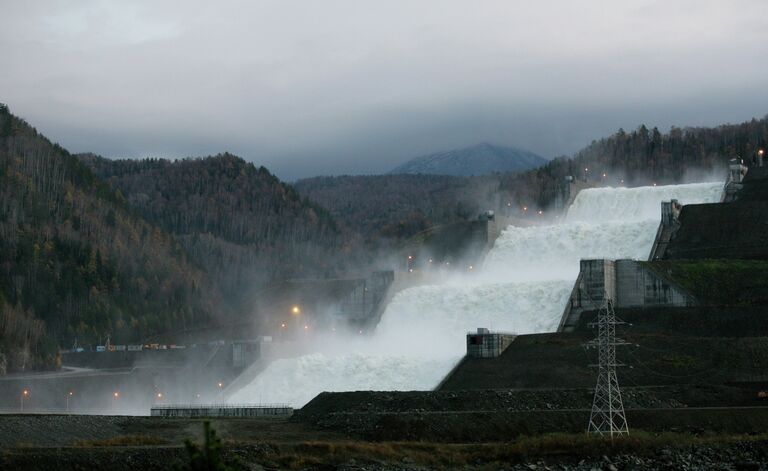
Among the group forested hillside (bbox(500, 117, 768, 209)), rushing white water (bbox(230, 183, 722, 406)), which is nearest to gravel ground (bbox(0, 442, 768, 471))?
rushing white water (bbox(230, 183, 722, 406))

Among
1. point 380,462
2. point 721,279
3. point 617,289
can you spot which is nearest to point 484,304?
point 617,289

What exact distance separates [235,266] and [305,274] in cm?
1432

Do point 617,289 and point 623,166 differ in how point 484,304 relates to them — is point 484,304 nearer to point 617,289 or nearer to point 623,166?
point 617,289

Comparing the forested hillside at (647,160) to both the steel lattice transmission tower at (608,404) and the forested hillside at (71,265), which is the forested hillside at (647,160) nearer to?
the forested hillside at (71,265)

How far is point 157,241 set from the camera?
561 feet

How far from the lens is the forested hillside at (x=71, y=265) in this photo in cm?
13212

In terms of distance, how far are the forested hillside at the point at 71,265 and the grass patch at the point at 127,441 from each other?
2232 inches

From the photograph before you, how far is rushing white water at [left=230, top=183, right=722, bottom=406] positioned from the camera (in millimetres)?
85188

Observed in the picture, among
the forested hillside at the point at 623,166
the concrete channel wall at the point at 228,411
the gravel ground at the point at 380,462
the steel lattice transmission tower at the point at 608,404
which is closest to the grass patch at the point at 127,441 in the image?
the gravel ground at the point at 380,462

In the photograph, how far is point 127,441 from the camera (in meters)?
57.2

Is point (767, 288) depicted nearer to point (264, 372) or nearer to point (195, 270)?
point (264, 372)

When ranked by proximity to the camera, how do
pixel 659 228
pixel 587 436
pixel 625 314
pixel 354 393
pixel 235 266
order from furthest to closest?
pixel 235 266
pixel 659 228
pixel 625 314
pixel 354 393
pixel 587 436

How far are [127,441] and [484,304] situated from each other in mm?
43416

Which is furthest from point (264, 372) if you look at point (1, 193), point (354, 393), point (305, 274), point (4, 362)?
point (305, 274)
